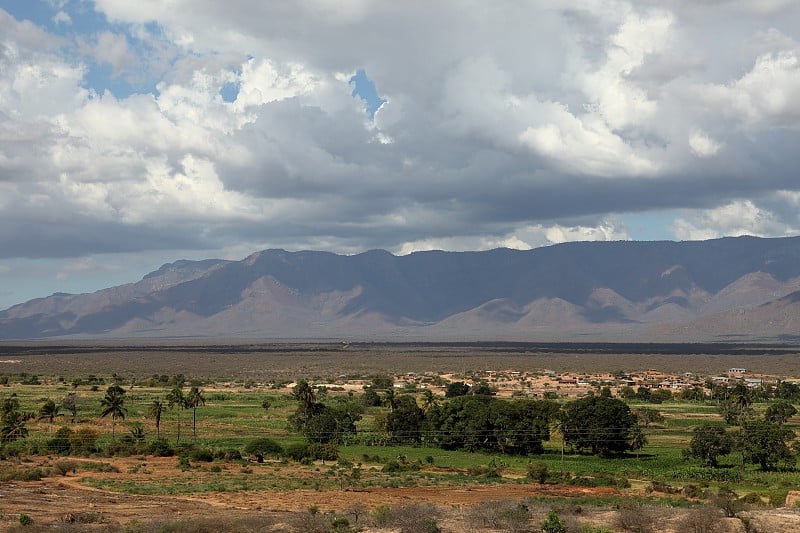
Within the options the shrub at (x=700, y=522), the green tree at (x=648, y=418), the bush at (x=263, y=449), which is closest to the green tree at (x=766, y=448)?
the green tree at (x=648, y=418)

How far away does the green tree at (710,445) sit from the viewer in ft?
255

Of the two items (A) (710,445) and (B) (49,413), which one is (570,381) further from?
(B) (49,413)

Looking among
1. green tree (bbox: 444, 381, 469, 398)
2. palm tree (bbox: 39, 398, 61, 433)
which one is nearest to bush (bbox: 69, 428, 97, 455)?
palm tree (bbox: 39, 398, 61, 433)

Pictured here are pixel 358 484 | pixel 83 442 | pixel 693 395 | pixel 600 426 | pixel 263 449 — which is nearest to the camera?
pixel 358 484

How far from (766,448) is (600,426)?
16457 mm

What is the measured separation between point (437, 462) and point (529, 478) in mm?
12702

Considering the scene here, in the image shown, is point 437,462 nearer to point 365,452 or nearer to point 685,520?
point 365,452

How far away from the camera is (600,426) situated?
289 ft

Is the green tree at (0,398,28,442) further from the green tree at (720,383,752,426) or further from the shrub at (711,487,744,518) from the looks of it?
the green tree at (720,383,752,426)

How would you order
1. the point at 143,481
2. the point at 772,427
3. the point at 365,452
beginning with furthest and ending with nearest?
the point at 365,452, the point at 772,427, the point at 143,481

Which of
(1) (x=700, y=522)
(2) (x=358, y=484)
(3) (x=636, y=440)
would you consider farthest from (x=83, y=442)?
(1) (x=700, y=522)

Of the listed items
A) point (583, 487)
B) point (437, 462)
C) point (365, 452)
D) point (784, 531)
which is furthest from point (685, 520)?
point (365, 452)

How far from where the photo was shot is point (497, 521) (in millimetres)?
45031

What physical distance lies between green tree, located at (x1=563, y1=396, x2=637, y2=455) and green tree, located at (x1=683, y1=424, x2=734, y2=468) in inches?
331
